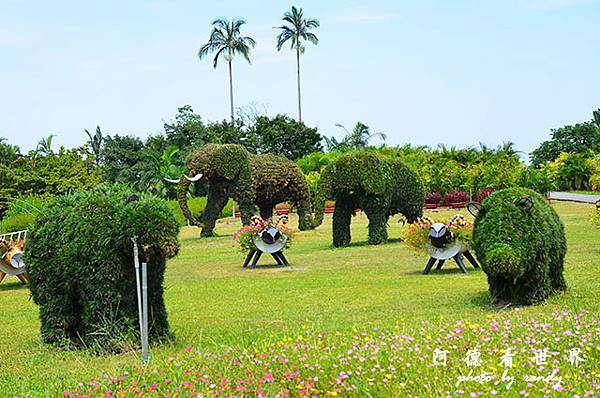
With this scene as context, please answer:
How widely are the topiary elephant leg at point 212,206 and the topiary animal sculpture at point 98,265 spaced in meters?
16.3

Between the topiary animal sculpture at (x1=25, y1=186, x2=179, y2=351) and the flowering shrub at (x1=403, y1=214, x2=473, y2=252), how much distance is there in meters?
6.90

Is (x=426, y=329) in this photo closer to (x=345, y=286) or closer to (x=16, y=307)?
(x=345, y=286)

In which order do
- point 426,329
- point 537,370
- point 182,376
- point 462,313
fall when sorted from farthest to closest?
point 462,313
point 426,329
point 182,376
point 537,370

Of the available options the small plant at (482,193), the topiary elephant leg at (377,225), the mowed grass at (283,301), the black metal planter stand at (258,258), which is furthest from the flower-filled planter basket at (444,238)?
the small plant at (482,193)

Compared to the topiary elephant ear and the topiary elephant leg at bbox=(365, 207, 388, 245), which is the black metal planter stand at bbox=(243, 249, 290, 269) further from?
the topiary elephant leg at bbox=(365, 207, 388, 245)

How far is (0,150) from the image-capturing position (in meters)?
38.8

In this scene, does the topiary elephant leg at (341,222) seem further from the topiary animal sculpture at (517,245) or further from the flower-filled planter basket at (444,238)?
the topiary animal sculpture at (517,245)

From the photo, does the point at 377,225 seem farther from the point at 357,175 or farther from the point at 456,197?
the point at 456,197

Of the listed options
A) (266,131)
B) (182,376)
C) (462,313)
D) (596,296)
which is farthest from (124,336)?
(266,131)

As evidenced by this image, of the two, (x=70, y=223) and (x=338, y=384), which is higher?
(x=70, y=223)

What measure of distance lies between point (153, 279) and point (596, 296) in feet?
18.9

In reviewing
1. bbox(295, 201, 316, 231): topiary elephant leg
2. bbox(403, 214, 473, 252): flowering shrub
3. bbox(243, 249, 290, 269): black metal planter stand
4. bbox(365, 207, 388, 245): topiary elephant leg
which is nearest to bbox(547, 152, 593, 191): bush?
bbox(295, 201, 316, 231): topiary elephant leg

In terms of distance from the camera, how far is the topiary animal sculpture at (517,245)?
31.9 ft

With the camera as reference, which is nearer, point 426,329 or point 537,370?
point 537,370
